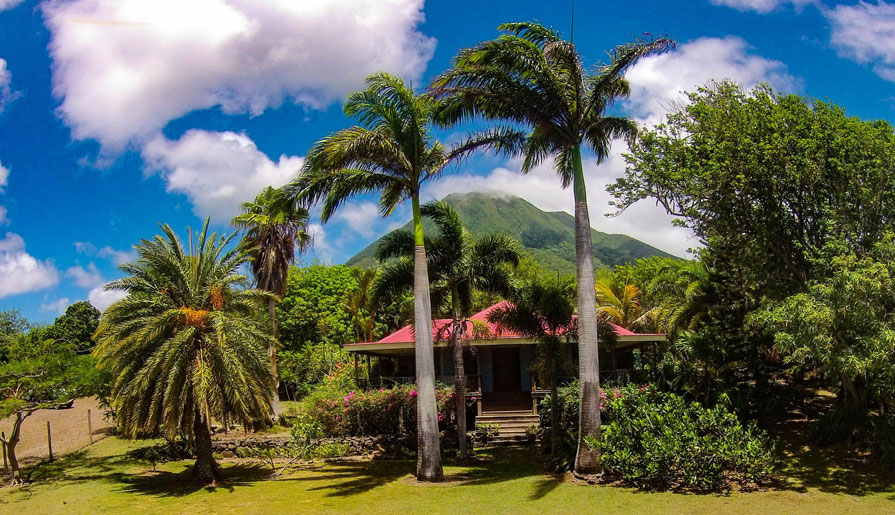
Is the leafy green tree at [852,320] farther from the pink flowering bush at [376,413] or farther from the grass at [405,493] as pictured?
the pink flowering bush at [376,413]

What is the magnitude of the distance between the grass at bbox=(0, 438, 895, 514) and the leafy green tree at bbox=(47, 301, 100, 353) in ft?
145

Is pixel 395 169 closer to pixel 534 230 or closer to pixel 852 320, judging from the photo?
pixel 852 320

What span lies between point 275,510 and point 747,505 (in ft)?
32.7

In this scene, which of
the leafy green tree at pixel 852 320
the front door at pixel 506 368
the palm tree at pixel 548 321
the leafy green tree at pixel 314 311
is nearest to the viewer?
the leafy green tree at pixel 852 320

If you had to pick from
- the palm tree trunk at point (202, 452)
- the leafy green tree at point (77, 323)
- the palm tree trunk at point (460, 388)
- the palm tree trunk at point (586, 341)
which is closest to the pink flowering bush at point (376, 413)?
the palm tree trunk at point (460, 388)

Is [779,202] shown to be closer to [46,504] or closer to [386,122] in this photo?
[386,122]

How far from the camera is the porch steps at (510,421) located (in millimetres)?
22234

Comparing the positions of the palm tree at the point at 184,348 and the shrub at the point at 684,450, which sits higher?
the palm tree at the point at 184,348

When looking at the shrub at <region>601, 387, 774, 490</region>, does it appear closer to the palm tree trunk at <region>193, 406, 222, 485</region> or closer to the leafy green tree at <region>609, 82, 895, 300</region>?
the leafy green tree at <region>609, 82, 895, 300</region>

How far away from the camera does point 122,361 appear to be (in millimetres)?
16203

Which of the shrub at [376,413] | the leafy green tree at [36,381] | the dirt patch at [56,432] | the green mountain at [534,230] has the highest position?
the green mountain at [534,230]

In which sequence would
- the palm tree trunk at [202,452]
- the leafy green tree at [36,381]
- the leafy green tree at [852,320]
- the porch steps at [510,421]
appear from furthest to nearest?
1. the porch steps at [510,421]
2. the leafy green tree at [36,381]
3. the palm tree trunk at [202,452]
4. the leafy green tree at [852,320]

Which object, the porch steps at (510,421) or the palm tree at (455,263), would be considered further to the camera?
the porch steps at (510,421)

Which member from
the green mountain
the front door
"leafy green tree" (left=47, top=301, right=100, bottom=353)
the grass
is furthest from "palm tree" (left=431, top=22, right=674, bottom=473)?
the green mountain
